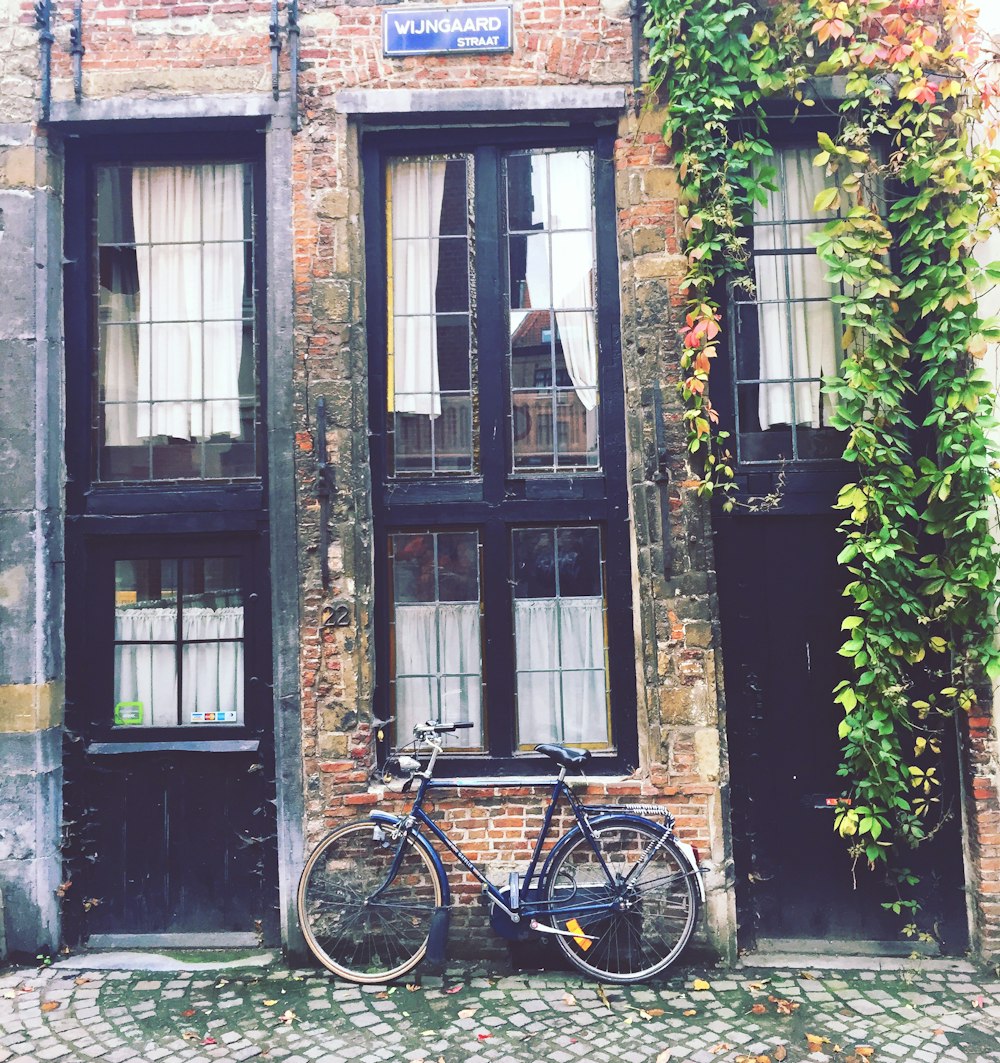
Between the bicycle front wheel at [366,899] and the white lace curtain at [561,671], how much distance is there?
101 cm

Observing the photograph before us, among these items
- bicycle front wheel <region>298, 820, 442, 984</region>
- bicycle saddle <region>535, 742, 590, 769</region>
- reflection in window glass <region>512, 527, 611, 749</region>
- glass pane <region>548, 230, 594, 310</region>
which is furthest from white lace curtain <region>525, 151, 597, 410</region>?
bicycle front wheel <region>298, 820, 442, 984</region>

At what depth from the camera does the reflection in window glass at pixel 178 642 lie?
5387 millimetres

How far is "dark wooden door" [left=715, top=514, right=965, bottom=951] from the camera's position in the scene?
509 cm

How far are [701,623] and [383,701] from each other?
1988 millimetres

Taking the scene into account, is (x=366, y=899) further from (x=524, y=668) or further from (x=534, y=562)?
(x=534, y=562)

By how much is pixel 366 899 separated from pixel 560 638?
1878mm

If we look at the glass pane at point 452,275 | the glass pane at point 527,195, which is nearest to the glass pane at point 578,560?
the glass pane at point 452,275

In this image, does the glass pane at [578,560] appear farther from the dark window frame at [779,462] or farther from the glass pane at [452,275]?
the glass pane at [452,275]

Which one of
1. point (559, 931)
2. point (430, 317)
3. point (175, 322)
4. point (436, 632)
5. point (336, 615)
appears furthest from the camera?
Result: point (175, 322)

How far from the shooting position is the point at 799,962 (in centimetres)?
490

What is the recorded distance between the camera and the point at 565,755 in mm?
4828

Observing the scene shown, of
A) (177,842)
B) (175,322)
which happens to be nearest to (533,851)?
(177,842)

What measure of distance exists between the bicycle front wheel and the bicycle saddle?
88cm

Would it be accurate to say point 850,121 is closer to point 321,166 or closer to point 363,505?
point 321,166
